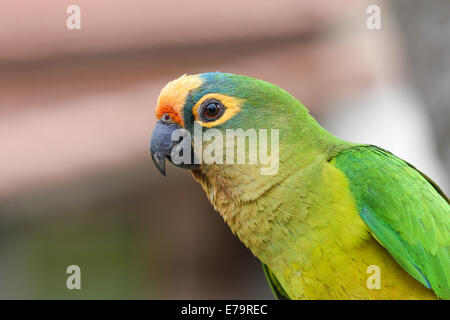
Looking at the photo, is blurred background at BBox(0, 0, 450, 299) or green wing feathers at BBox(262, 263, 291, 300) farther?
blurred background at BBox(0, 0, 450, 299)

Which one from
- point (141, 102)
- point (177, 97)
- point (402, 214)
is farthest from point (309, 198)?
point (141, 102)

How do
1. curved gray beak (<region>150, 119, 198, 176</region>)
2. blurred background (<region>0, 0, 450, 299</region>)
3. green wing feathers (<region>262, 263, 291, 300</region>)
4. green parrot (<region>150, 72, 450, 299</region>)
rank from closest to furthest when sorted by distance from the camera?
green parrot (<region>150, 72, 450, 299</region>) → curved gray beak (<region>150, 119, 198, 176</region>) → green wing feathers (<region>262, 263, 291, 300</region>) → blurred background (<region>0, 0, 450, 299</region>)

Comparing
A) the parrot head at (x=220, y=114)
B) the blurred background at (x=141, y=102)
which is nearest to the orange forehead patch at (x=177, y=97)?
the parrot head at (x=220, y=114)

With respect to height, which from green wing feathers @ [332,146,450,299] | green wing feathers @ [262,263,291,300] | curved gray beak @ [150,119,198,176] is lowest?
green wing feathers @ [262,263,291,300]

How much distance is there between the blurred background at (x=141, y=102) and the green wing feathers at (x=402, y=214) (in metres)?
1.66

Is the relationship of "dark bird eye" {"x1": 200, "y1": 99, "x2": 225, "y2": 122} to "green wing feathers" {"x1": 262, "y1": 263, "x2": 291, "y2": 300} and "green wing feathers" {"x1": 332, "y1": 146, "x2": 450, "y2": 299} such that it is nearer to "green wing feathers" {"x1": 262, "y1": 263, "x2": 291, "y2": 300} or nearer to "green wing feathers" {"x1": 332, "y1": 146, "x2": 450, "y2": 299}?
"green wing feathers" {"x1": 332, "y1": 146, "x2": 450, "y2": 299}


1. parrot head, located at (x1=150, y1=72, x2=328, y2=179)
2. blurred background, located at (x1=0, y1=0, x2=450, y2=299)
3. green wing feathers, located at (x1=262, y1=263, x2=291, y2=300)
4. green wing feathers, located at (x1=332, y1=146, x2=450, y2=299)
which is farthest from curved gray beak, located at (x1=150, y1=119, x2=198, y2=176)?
blurred background, located at (x1=0, y1=0, x2=450, y2=299)

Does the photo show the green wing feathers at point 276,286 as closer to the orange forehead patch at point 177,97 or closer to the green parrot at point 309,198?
the green parrot at point 309,198

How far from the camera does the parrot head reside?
143 cm

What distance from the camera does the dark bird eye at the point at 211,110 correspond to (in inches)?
56.8

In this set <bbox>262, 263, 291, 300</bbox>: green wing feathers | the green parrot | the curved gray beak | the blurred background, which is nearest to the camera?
the green parrot

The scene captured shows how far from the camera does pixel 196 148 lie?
56.8 inches

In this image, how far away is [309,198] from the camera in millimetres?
1364

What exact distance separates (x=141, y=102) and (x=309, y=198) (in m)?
1.73
